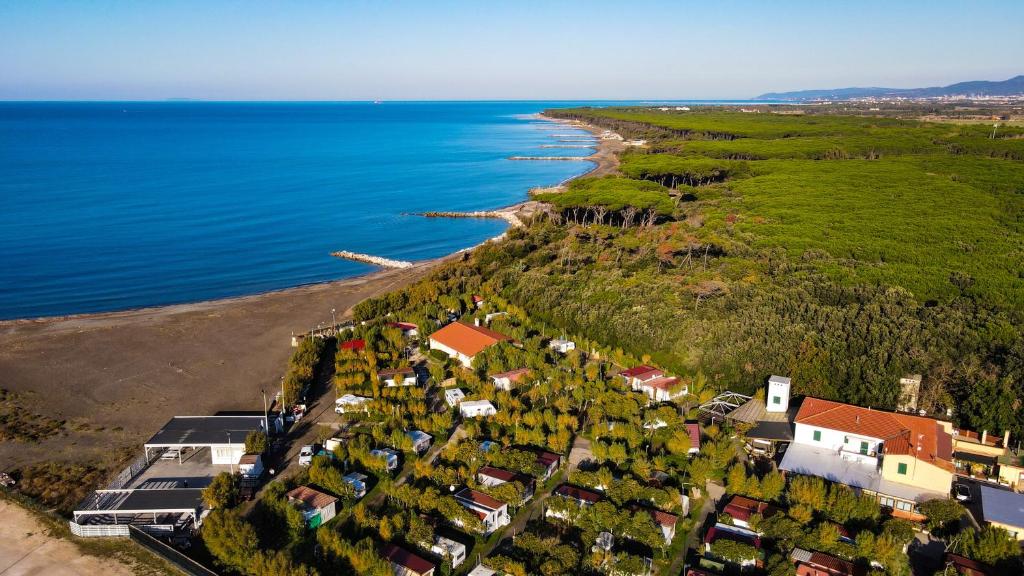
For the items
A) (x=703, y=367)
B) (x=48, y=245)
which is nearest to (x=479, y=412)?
(x=703, y=367)

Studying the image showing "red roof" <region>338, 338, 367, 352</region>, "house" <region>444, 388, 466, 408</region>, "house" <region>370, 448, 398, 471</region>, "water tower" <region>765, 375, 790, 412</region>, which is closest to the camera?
"house" <region>370, 448, 398, 471</region>

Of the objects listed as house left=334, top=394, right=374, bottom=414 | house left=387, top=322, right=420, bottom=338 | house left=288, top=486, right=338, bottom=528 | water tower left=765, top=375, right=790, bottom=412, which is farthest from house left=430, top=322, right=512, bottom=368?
water tower left=765, top=375, right=790, bottom=412

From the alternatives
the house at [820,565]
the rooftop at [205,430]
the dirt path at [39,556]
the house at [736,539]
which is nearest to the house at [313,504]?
the rooftop at [205,430]

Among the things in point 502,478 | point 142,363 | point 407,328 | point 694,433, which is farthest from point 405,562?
point 142,363

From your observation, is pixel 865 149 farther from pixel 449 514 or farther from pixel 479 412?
pixel 449 514

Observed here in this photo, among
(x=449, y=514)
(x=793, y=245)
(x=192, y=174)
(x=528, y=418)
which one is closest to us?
(x=449, y=514)

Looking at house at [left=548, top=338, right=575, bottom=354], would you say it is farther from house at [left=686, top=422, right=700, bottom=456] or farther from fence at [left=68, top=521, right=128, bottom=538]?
fence at [left=68, top=521, right=128, bottom=538]

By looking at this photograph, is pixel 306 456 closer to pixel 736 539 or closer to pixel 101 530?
pixel 101 530
